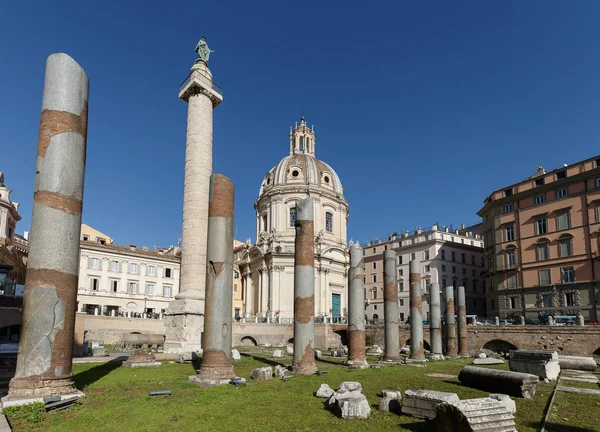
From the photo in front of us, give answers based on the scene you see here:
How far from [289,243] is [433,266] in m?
18.5

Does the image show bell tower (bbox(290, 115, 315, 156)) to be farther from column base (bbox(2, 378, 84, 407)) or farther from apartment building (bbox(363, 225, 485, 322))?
column base (bbox(2, 378, 84, 407))

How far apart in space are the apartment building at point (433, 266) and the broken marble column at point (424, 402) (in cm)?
4867

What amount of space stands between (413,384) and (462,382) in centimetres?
145

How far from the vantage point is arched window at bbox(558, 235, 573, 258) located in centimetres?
4266

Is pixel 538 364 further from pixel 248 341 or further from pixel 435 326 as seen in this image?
pixel 248 341

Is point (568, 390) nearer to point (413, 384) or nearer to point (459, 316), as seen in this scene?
point (413, 384)

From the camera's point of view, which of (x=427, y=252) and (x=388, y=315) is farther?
(x=427, y=252)

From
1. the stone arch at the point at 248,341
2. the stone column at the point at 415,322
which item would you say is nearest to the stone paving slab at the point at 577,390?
the stone column at the point at 415,322

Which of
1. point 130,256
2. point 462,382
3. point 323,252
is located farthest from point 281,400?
point 130,256

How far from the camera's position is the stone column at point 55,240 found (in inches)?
425

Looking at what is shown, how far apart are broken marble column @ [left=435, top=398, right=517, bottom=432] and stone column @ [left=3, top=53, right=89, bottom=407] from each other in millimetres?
8317

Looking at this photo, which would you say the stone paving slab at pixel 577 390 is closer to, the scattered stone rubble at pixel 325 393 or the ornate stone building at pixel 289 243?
the scattered stone rubble at pixel 325 393

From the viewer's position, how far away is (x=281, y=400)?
11.7 metres

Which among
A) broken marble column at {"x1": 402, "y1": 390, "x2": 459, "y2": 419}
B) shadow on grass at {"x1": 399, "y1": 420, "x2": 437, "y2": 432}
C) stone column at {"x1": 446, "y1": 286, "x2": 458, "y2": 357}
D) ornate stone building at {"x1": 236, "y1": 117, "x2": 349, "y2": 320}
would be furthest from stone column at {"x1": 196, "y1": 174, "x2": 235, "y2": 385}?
ornate stone building at {"x1": 236, "y1": 117, "x2": 349, "y2": 320}
